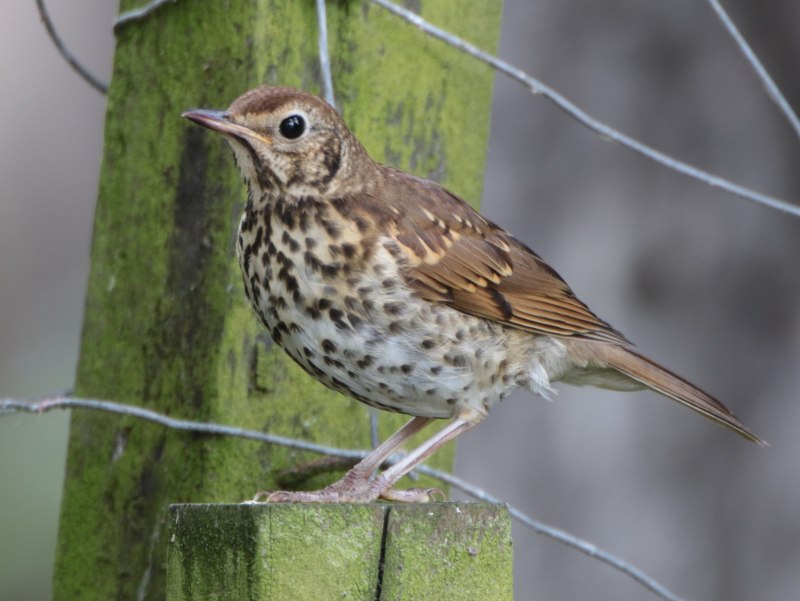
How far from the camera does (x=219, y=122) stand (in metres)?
2.57

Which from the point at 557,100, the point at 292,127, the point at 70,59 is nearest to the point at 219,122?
the point at 292,127

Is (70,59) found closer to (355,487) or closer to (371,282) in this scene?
(371,282)

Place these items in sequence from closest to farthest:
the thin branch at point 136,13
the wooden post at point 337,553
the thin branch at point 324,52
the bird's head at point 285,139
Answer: the wooden post at point 337,553 < the bird's head at point 285,139 < the thin branch at point 324,52 < the thin branch at point 136,13

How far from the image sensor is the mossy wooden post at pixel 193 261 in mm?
2773

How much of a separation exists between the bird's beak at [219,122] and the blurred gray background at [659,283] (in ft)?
5.36

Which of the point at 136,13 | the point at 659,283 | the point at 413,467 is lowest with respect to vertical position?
the point at 413,467

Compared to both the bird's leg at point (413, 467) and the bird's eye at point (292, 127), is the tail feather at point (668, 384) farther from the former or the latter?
the bird's eye at point (292, 127)

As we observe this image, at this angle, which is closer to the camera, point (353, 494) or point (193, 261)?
point (353, 494)

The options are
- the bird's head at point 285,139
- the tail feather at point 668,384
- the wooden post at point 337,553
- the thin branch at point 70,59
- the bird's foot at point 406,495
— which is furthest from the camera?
the thin branch at point 70,59

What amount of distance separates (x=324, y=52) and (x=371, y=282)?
0.51m

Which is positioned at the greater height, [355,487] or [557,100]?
[557,100]

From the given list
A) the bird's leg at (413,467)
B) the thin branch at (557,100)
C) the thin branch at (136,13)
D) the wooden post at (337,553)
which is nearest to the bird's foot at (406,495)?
the bird's leg at (413,467)

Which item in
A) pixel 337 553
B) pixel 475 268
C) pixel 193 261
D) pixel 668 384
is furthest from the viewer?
pixel 668 384

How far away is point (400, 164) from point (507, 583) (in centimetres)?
122
